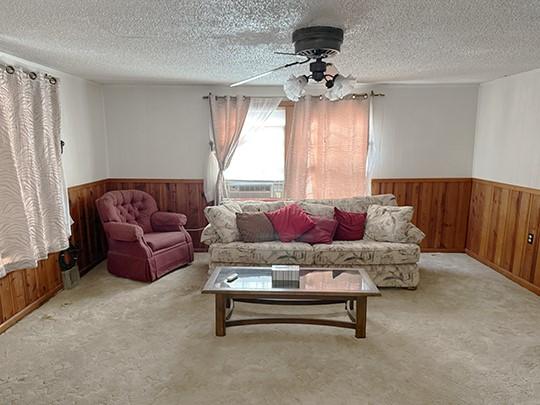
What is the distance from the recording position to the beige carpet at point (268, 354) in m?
2.24

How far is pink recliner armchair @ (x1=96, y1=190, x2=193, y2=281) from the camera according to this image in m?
3.95

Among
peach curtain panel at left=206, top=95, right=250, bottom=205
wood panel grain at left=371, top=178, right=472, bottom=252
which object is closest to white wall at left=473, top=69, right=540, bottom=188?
wood panel grain at left=371, top=178, right=472, bottom=252

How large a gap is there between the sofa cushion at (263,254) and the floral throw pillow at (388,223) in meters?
0.79

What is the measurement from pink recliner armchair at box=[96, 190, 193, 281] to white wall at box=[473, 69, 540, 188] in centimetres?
382

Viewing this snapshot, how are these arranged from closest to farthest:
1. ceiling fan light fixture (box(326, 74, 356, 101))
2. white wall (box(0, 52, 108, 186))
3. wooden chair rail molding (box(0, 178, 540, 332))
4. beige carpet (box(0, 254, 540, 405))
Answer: beige carpet (box(0, 254, 540, 405))
ceiling fan light fixture (box(326, 74, 356, 101))
wooden chair rail molding (box(0, 178, 540, 332))
white wall (box(0, 52, 108, 186))

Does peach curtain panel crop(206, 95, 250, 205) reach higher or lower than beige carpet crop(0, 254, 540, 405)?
higher

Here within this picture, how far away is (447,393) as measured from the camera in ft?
7.34

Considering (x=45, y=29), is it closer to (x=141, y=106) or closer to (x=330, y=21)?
(x=330, y=21)

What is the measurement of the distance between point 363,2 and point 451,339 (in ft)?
8.02

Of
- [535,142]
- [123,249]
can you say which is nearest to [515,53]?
[535,142]

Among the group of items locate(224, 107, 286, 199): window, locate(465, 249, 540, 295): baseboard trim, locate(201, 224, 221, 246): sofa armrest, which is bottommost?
locate(465, 249, 540, 295): baseboard trim

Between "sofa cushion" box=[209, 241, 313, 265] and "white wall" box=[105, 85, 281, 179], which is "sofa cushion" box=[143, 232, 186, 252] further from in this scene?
"white wall" box=[105, 85, 281, 179]

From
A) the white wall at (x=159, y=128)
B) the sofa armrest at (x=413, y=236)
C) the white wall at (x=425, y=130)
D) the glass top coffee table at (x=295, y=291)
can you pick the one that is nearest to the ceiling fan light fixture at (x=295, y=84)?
the glass top coffee table at (x=295, y=291)

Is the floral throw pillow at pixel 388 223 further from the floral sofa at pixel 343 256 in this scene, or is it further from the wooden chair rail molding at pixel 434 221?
the wooden chair rail molding at pixel 434 221
